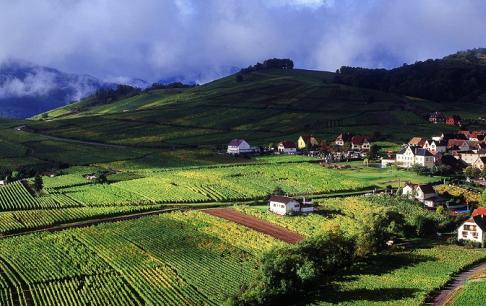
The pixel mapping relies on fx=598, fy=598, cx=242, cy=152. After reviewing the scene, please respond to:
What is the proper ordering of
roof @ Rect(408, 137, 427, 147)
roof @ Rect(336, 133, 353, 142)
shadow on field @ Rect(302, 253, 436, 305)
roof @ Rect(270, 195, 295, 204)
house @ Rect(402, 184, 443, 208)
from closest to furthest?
shadow on field @ Rect(302, 253, 436, 305) < roof @ Rect(270, 195, 295, 204) < house @ Rect(402, 184, 443, 208) < roof @ Rect(408, 137, 427, 147) < roof @ Rect(336, 133, 353, 142)

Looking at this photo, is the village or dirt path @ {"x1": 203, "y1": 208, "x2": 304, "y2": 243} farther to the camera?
the village

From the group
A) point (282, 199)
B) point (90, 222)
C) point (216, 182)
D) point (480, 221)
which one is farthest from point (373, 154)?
point (90, 222)

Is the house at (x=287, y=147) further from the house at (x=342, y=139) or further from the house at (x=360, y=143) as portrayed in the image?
the house at (x=360, y=143)

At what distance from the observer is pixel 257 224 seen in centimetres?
5762

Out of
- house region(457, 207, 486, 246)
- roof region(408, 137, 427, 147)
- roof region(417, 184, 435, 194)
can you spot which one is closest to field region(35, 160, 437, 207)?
roof region(417, 184, 435, 194)

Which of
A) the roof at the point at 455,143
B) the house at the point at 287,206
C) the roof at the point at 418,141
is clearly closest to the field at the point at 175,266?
the house at the point at 287,206

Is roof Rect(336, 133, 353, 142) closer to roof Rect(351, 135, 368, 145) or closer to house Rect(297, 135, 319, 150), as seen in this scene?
roof Rect(351, 135, 368, 145)

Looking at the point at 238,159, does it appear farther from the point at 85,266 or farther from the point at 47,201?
the point at 85,266

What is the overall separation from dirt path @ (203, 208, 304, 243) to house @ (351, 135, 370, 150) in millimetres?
52093

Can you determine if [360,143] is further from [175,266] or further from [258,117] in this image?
[175,266]

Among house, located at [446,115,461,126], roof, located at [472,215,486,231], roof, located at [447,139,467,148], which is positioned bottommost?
roof, located at [472,215,486,231]

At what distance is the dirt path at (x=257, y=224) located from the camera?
52.5 m

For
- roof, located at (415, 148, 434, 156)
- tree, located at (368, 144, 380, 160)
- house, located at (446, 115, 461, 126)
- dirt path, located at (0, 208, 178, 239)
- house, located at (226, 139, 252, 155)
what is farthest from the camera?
house, located at (446, 115, 461, 126)

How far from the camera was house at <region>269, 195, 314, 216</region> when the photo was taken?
61719 mm
